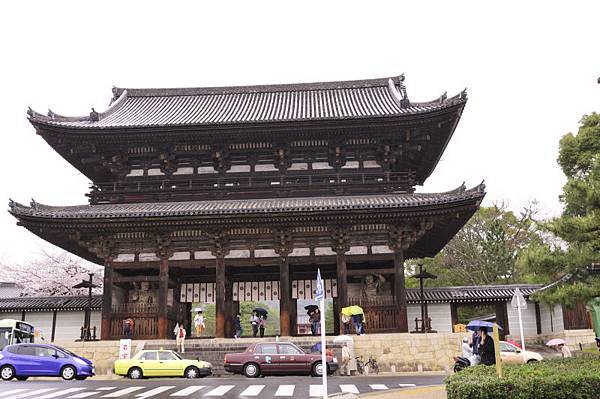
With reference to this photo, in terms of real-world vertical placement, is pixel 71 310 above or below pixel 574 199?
below

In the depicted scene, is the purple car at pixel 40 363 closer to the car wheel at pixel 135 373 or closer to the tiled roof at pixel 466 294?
the car wheel at pixel 135 373

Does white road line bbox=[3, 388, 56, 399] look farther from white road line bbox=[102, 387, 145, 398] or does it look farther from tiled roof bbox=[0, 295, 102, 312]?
tiled roof bbox=[0, 295, 102, 312]

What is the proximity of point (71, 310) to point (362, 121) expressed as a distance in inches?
738

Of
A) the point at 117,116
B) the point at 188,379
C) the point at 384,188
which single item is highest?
the point at 117,116

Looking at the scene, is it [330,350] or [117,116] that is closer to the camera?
[330,350]

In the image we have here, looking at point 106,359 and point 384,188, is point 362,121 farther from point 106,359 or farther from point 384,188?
point 106,359

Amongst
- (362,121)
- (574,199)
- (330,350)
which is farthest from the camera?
(362,121)

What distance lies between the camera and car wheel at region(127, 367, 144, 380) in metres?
21.2

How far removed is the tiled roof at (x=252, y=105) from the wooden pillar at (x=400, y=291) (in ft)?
22.9

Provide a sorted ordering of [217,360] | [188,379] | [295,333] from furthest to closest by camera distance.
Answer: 1. [295,333]
2. [217,360]
3. [188,379]

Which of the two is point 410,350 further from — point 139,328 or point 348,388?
point 139,328

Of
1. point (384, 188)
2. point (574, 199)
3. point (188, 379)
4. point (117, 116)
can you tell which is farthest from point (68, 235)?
point (574, 199)

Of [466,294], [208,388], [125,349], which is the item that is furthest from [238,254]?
[466,294]

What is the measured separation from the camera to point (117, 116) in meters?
31.7
